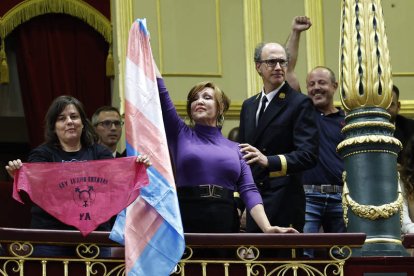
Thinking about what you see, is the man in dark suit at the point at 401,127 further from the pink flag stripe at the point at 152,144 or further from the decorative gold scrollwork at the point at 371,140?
the pink flag stripe at the point at 152,144

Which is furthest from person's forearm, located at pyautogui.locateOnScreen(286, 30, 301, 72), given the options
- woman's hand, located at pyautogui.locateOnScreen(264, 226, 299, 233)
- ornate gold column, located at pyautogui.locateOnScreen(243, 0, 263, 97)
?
ornate gold column, located at pyautogui.locateOnScreen(243, 0, 263, 97)

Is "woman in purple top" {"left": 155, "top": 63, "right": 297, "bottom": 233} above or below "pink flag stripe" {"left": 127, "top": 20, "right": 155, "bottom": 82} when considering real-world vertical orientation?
below

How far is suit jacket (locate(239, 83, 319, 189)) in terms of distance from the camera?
672 cm

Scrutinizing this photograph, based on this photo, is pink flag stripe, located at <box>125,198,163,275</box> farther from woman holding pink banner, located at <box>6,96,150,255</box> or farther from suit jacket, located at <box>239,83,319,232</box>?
suit jacket, located at <box>239,83,319,232</box>

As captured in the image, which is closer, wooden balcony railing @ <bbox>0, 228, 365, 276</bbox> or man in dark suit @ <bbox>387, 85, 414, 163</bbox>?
wooden balcony railing @ <bbox>0, 228, 365, 276</bbox>

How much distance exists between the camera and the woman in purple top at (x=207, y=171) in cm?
628

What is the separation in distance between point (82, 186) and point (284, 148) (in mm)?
1412

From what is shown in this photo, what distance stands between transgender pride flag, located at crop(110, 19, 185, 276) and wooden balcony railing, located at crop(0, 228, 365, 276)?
15cm

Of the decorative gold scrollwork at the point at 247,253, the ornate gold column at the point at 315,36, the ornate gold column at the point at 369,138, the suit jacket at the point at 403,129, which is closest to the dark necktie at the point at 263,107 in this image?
the ornate gold column at the point at 369,138

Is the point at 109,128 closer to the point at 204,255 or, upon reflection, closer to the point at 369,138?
the point at 204,255

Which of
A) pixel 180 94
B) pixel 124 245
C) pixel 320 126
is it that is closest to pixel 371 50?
pixel 320 126

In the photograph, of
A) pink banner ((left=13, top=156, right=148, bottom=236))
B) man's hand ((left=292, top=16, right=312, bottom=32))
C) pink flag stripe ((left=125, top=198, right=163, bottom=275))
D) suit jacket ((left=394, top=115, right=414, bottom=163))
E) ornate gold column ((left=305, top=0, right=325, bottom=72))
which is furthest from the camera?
ornate gold column ((left=305, top=0, right=325, bottom=72))

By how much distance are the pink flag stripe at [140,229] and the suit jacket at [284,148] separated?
0.79 metres

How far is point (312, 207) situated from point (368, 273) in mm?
1172
